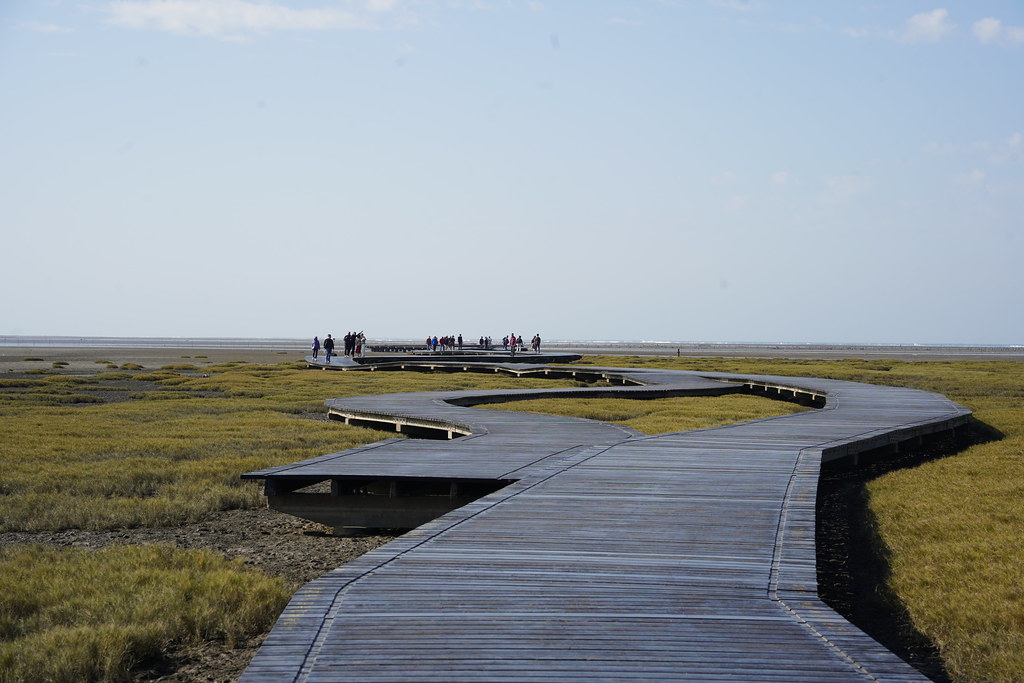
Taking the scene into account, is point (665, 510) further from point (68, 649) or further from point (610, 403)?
point (610, 403)

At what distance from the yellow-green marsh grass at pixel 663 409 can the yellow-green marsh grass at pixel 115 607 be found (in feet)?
40.5

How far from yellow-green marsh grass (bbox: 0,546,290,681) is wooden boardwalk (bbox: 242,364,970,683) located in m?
1.71

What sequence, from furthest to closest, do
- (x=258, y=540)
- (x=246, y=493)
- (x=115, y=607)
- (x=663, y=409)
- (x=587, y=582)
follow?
(x=663, y=409) → (x=246, y=493) → (x=258, y=540) → (x=115, y=607) → (x=587, y=582)

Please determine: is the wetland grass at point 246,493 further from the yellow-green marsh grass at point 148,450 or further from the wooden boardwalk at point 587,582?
the wooden boardwalk at point 587,582

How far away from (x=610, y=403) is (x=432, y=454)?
14.0 meters

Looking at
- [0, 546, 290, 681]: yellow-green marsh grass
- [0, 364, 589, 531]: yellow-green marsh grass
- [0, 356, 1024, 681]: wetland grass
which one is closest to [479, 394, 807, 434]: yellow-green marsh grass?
[0, 356, 1024, 681]: wetland grass

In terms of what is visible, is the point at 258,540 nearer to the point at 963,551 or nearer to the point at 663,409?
the point at 963,551

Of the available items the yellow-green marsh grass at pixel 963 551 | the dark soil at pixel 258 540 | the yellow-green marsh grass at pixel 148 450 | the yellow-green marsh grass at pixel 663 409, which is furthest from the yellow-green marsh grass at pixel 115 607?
the yellow-green marsh grass at pixel 663 409

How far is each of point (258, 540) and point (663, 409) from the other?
15.2m

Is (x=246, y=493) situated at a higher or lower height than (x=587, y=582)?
lower

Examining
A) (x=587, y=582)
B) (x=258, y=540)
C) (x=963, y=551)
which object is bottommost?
(x=258, y=540)

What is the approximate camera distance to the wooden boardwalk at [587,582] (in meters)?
4.75

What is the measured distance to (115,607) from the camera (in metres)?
7.76

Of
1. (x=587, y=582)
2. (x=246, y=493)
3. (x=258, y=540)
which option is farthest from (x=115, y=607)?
(x=246, y=493)
